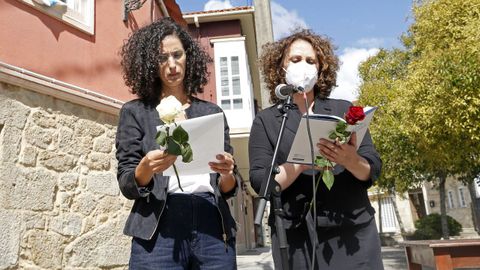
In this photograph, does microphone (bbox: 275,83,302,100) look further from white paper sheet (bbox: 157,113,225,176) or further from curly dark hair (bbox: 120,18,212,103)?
curly dark hair (bbox: 120,18,212,103)

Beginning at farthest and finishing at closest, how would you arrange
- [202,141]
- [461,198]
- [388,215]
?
[388,215] < [461,198] < [202,141]

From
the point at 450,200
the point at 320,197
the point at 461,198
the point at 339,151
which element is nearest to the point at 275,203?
the point at 320,197

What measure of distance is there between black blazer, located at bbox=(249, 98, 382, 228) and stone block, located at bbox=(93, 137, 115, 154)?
3.27 m

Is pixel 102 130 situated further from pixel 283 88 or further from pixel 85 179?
pixel 283 88

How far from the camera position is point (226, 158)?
1660mm

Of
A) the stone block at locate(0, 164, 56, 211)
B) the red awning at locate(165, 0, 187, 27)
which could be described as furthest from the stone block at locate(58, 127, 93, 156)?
the red awning at locate(165, 0, 187, 27)

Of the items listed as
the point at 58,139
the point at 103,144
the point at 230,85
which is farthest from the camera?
the point at 230,85

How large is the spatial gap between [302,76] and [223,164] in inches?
22.4

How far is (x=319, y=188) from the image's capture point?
1742mm

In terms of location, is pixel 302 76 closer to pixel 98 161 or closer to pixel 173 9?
pixel 98 161

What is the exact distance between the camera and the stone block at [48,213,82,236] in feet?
13.2

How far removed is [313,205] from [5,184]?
300 cm

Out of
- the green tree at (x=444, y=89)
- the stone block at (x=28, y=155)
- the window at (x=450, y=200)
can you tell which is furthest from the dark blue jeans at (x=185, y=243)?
the window at (x=450, y=200)

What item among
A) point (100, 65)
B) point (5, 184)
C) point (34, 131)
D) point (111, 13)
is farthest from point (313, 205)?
point (111, 13)
